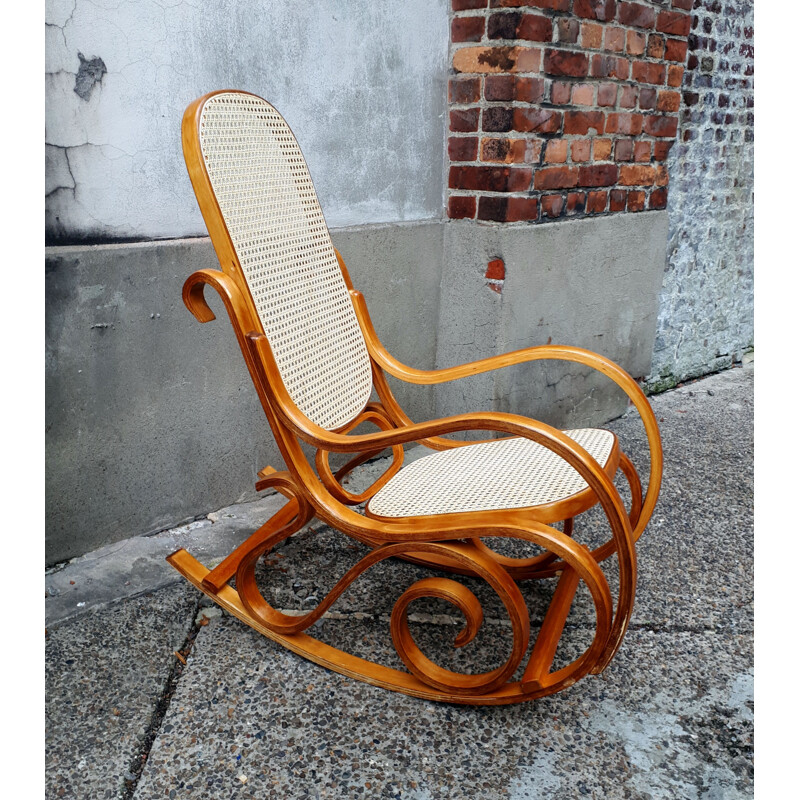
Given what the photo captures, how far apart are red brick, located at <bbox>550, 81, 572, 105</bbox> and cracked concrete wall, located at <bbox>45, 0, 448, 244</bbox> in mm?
396

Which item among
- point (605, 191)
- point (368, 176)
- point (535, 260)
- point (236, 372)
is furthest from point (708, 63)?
point (236, 372)

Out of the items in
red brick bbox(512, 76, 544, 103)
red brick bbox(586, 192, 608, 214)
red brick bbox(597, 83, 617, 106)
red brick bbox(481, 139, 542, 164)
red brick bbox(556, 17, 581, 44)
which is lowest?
red brick bbox(586, 192, 608, 214)

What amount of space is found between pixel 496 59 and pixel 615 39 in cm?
56

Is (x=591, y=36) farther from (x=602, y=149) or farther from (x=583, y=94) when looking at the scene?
(x=602, y=149)

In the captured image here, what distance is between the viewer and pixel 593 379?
3.35 metres

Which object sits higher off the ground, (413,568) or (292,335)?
(292,335)

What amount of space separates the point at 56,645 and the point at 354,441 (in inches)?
35.9

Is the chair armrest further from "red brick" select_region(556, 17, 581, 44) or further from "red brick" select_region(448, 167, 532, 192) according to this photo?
"red brick" select_region(556, 17, 581, 44)

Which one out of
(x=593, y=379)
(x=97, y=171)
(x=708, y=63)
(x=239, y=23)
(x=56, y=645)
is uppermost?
(x=708, y=63)

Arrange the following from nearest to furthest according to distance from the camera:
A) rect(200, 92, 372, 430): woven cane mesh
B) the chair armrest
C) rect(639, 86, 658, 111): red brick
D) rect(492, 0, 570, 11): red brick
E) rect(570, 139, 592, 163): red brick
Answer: rect(200, 92, 372, 430): woven cane mesh → the chair armrest → rect(492, 0, 570, 11): red brick → rect(570, 139, 592, 163): red brick → rect(639, 86, 658, 111): red brick

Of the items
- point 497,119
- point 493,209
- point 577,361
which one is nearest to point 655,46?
point 497,119

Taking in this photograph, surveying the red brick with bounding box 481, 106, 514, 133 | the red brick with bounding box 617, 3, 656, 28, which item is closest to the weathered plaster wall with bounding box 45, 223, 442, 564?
the red brick with bounding box 481, 106, 514, 133

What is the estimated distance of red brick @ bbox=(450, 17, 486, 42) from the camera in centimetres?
266

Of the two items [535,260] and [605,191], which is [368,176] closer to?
[535,260]
